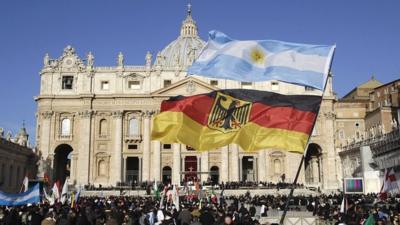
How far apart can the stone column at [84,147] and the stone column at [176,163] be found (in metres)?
11.4

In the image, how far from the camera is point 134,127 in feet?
241

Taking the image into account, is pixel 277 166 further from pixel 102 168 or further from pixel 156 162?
pixel 102 168

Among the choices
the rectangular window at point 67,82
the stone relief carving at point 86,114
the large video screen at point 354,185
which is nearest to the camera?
the large video screen at point 354,185

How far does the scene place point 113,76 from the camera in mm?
73688

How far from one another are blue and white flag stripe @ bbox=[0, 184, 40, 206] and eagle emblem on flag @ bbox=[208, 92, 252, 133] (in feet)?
40.2

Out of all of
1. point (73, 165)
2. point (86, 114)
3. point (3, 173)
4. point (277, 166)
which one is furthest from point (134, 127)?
point (3, 173)

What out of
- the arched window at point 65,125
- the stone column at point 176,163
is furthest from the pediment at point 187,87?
the arched window at point 65,125

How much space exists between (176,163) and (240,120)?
189 feet

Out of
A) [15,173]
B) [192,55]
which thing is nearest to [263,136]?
[15,173]

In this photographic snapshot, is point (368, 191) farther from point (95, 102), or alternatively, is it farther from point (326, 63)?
point (326, 63)

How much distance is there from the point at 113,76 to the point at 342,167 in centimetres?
3389

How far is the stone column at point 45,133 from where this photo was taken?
71.2 m

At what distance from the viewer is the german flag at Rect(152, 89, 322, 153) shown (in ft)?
42.7

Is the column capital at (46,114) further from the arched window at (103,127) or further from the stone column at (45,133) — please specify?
the arched window at (103,127)
